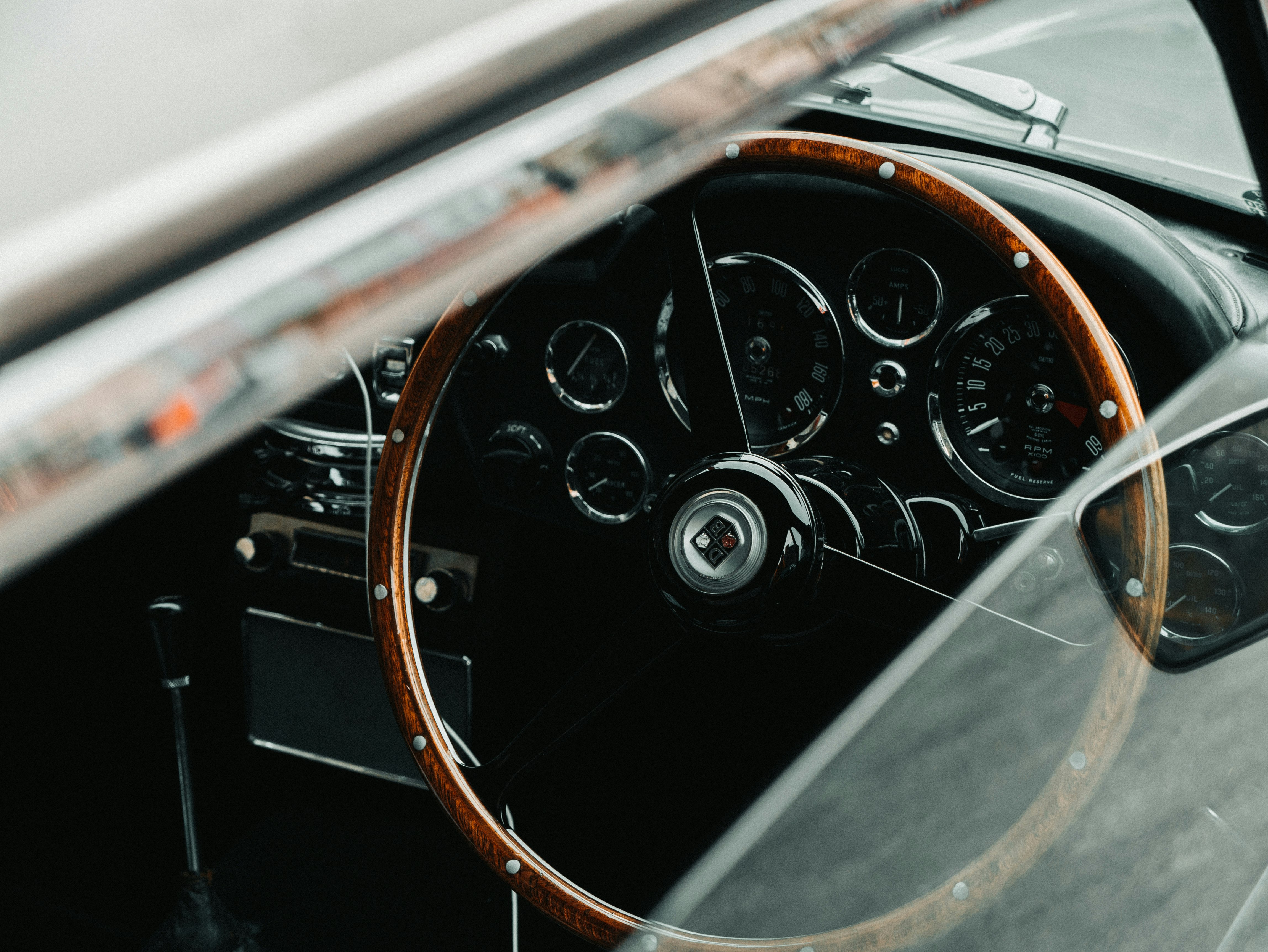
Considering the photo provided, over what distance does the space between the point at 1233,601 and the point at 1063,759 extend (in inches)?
10.4

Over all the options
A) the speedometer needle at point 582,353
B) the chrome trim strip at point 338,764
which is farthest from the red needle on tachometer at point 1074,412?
the chrome trim strip at point 338,764

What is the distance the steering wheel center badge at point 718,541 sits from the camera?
39.6 inches

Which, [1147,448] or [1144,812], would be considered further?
[1144,812]

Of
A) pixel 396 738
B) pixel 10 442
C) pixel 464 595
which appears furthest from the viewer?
pixel 396 738

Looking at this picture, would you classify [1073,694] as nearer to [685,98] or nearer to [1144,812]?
[1144,812]

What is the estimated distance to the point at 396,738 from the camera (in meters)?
1.82

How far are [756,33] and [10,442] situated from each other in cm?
31

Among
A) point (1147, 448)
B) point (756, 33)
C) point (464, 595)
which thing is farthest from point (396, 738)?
point (756, 33)

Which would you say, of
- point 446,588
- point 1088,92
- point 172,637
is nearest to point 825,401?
point 446,588

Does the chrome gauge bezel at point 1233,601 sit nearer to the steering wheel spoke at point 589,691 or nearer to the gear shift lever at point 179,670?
the steering wheel spoke at point 589,691

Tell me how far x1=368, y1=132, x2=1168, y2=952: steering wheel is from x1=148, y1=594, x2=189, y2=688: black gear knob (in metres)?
0.64

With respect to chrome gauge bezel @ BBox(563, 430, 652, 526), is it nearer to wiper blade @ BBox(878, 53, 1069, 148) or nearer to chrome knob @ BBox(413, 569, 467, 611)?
chrome knob @ BBox(413, 569, 467, 611)

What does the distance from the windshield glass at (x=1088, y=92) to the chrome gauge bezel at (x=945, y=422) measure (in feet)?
1.27

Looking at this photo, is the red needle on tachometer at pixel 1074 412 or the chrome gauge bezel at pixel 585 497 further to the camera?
the chrome gauge bezel at pixel 585 497
